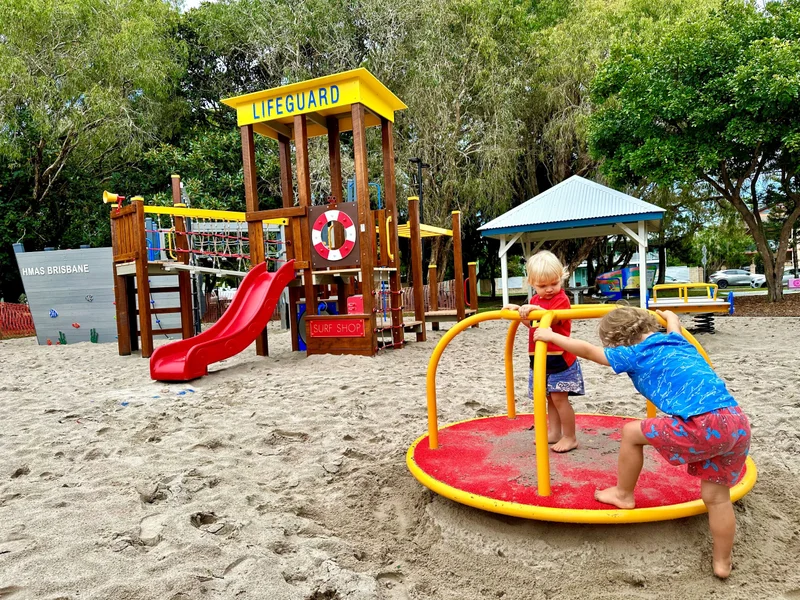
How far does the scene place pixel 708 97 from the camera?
1351cm

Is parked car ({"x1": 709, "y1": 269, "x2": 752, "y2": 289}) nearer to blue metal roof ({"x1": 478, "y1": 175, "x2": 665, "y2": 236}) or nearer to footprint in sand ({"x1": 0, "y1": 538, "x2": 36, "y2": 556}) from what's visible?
blue metal roof ({"x1": 478, "y1": 175, "x2": 665, "y2": 236})

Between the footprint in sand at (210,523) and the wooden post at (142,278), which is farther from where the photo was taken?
the wooden post at (142,278)

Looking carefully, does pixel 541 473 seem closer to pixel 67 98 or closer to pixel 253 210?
pixel 253 210

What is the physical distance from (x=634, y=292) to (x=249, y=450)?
21812 mm

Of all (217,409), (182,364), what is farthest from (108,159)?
(217,409)

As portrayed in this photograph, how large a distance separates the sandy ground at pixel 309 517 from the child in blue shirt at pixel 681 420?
0.25m

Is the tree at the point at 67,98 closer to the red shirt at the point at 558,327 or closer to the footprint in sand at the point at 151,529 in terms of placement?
the footprint in sand at the point at 151,529

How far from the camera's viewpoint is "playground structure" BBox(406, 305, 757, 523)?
7.42 ft

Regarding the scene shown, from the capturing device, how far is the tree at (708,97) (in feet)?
41.7

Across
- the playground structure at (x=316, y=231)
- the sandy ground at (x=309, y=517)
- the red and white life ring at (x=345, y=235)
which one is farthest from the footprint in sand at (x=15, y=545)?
the red and white life ring at (x=345, y=235)

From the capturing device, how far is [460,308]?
12.5 meters

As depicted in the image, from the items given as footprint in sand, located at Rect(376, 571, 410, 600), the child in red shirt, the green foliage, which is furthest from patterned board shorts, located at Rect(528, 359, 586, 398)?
the green foliage

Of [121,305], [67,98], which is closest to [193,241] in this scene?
[121,305]

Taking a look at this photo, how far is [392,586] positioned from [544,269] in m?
1.85
